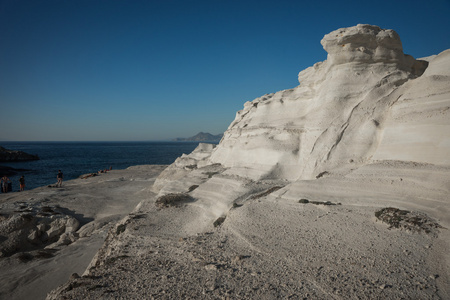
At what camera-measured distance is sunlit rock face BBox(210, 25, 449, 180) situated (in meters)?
12.4

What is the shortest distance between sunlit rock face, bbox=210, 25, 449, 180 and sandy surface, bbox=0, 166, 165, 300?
28.1ft

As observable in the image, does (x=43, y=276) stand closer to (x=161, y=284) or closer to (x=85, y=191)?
(x=161, y=284)

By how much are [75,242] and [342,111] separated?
1540 centimetres

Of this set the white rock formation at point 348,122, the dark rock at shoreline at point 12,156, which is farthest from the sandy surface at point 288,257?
the dark rock at shoreline at point 12,156

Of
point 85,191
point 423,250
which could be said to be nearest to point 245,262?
point 423,250

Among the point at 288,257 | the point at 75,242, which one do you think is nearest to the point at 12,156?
the point at 75,242

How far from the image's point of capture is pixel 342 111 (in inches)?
543

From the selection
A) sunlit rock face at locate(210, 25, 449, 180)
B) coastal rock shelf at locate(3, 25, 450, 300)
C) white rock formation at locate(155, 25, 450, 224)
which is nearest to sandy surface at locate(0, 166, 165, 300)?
coastal rock shelf at locate(3, 25, 450, 300)

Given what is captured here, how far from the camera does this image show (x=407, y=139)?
419 inches

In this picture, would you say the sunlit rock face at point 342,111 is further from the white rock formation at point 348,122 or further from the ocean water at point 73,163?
the ocean water at point 73,163

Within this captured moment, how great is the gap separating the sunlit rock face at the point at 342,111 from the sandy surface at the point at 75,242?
8.57m

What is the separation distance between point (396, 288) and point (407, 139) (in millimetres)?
7649

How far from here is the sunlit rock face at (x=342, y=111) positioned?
1241 centimetres

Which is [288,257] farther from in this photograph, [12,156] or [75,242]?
[12,156]
